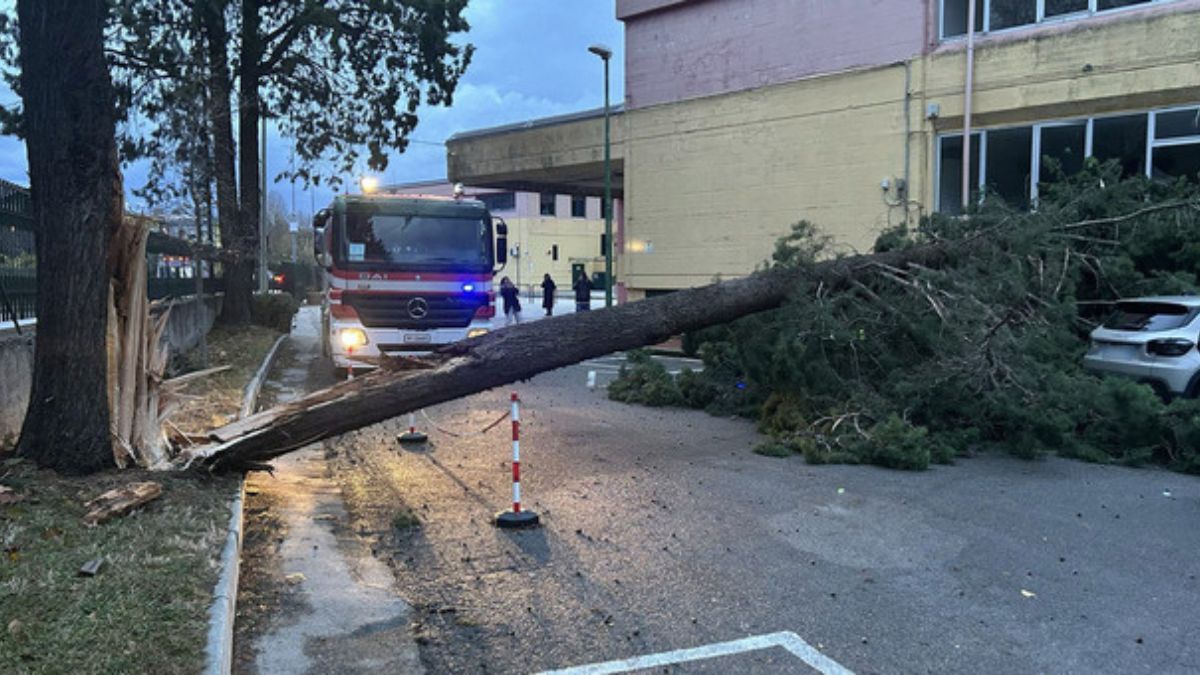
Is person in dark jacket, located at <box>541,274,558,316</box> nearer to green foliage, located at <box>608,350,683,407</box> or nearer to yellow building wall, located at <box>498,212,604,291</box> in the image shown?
green foliage, located at <box>608,350,683,407</box>

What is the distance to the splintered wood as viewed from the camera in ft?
17.3

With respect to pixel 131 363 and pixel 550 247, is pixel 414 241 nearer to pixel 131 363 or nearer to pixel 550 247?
pixel 131 363

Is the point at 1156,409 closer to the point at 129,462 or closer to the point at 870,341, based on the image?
the point at 870,341

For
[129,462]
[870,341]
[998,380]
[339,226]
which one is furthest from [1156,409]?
[339,226]

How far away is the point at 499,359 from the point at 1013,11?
14.8 metres

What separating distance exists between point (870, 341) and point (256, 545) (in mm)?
6977

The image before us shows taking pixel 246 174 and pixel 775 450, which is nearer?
pixel 775 450

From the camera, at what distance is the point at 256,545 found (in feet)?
19.7

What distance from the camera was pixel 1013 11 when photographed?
56.0 feet

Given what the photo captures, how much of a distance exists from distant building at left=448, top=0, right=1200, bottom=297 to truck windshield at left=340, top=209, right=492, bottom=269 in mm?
8067

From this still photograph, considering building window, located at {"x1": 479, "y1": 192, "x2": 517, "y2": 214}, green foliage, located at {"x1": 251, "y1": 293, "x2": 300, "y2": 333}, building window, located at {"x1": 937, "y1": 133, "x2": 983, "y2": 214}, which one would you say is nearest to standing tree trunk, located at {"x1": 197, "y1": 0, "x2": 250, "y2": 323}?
green foliage, located at {"x1": 251, "y1": 293, "x2": 300, "y2": 333}

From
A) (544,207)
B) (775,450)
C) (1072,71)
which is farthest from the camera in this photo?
(544,207)

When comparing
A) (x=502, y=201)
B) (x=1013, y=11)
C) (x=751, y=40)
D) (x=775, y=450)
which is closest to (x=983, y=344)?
(x=775, y=450)

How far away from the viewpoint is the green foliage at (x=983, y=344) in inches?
342
